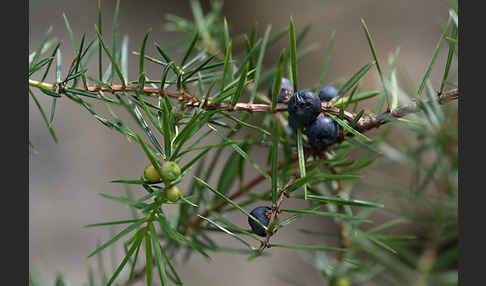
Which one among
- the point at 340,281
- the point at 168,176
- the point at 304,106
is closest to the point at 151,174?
the point at 168,176

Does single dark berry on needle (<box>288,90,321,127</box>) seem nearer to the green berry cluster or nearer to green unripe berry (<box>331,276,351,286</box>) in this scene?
the green berry cluster

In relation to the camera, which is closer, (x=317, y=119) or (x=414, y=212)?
(x=317, y=119)

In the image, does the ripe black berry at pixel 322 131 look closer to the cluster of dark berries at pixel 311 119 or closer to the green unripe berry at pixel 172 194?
the cluster of dark berries at pixel 311 119

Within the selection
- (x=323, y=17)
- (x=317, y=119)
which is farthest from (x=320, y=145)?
(x=323, y=17)

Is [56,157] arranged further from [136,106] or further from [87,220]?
[136,106]

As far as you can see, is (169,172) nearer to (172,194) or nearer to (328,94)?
(172,194)

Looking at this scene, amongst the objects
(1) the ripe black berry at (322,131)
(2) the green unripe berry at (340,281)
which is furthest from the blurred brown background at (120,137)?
(1) the ripe black berry at (322,131)

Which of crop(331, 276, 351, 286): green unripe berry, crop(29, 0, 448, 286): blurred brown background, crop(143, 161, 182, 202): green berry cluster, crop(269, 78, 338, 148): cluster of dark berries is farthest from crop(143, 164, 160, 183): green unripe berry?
crop(29, 0, 448, 286): blurred brown background
